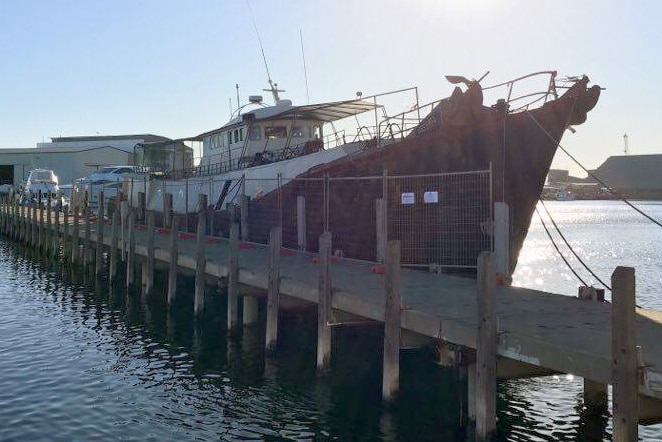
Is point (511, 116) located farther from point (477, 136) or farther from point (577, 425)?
point (577, 425)

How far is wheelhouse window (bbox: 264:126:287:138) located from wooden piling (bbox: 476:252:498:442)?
1794 centimetres

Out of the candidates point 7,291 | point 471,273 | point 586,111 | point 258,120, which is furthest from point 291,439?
point 258,120

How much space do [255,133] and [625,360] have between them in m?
20.3

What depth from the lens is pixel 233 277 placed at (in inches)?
522

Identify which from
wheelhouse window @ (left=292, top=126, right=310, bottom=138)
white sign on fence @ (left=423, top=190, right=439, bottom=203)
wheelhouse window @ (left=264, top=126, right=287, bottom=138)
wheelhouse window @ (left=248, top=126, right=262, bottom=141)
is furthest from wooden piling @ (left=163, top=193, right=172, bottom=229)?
white sign on fence @ (left=423, top=190, right=439, bottom=203)

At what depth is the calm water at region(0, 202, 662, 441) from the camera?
344 inches

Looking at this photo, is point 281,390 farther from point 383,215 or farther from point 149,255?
point 149,255

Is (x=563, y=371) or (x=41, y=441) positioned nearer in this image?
(x=563, y=371)

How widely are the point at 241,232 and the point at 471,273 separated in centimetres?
875

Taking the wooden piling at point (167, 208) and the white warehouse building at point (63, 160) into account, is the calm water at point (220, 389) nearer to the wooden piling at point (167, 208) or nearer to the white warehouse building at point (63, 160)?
the wooden piling at point (167, 208)

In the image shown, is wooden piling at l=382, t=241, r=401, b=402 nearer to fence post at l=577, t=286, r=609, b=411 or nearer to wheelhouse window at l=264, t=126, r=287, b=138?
fence post at l=577, t=286, r=609, b=411

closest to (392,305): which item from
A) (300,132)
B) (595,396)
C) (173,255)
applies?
(595,396)

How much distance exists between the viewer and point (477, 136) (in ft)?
51.5

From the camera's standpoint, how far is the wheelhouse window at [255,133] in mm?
24344
